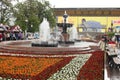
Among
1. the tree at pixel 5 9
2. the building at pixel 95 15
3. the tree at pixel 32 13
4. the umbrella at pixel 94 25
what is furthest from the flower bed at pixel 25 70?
the building at pixel 95 15

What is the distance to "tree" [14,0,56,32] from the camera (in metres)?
44.7

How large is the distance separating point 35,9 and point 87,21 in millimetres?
12530

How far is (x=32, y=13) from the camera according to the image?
154ft

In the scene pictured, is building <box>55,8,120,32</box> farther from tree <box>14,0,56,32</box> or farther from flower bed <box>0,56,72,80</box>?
flower bed <box>0,56,72,80</box>

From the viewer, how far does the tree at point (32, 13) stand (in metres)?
44.7

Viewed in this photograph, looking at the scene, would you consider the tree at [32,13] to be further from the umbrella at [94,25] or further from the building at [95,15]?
the umbrella at [94,25]

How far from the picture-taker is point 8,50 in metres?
15.1

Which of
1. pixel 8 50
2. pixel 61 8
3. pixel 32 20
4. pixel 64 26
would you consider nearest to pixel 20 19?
pixel 32 20

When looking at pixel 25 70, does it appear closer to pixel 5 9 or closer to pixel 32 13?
pixel 5 9

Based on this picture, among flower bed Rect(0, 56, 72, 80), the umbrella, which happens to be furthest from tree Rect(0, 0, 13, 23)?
flower bed Rect(0, 56, 72, 80)

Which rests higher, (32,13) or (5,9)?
(5,9)

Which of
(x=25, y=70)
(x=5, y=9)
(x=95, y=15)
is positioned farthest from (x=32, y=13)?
(x=25, y=70)

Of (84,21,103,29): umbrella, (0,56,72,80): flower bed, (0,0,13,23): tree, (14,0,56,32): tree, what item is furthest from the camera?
(84,21,103,29): umbrella

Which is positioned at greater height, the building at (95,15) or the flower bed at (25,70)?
the building at (95,15)
